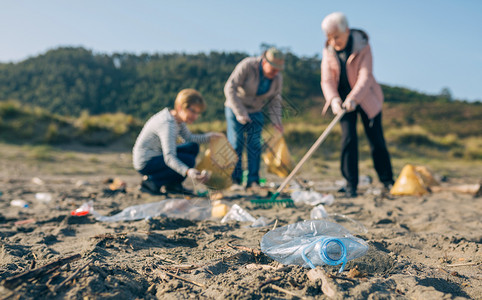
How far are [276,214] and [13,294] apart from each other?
209 centimetres

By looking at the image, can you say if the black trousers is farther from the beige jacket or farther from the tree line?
the tree line

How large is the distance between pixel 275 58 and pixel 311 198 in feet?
5.10

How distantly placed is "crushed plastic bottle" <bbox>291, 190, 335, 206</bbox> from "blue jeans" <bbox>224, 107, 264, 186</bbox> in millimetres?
723

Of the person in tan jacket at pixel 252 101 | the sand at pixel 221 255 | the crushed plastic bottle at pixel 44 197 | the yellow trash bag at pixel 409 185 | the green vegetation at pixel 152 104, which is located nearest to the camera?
the sand at pixel 221 255

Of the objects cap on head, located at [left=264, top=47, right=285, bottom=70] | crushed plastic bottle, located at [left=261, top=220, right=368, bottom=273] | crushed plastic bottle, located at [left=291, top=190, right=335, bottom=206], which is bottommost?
crushed plastic bottle, located at [left=291, top=190, right=335, bottom=206]

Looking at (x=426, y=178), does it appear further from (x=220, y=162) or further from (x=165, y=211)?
(x=165, y=211)

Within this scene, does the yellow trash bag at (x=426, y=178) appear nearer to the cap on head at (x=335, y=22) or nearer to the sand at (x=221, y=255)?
the sand at (x=221, y=255)

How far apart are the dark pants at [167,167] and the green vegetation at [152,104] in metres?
1.15

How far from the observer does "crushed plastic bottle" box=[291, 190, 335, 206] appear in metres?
3.52

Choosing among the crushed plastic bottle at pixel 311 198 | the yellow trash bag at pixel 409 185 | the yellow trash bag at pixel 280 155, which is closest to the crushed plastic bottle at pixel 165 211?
the crushed plastic bottle at pixel 311 198

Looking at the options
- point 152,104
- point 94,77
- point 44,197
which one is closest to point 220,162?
point 44,197

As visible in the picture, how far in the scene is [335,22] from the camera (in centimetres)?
346

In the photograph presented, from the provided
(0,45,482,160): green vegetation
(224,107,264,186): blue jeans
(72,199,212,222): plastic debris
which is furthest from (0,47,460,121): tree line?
(72,199,212,222): plastic debris

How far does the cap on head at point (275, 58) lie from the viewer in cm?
394
